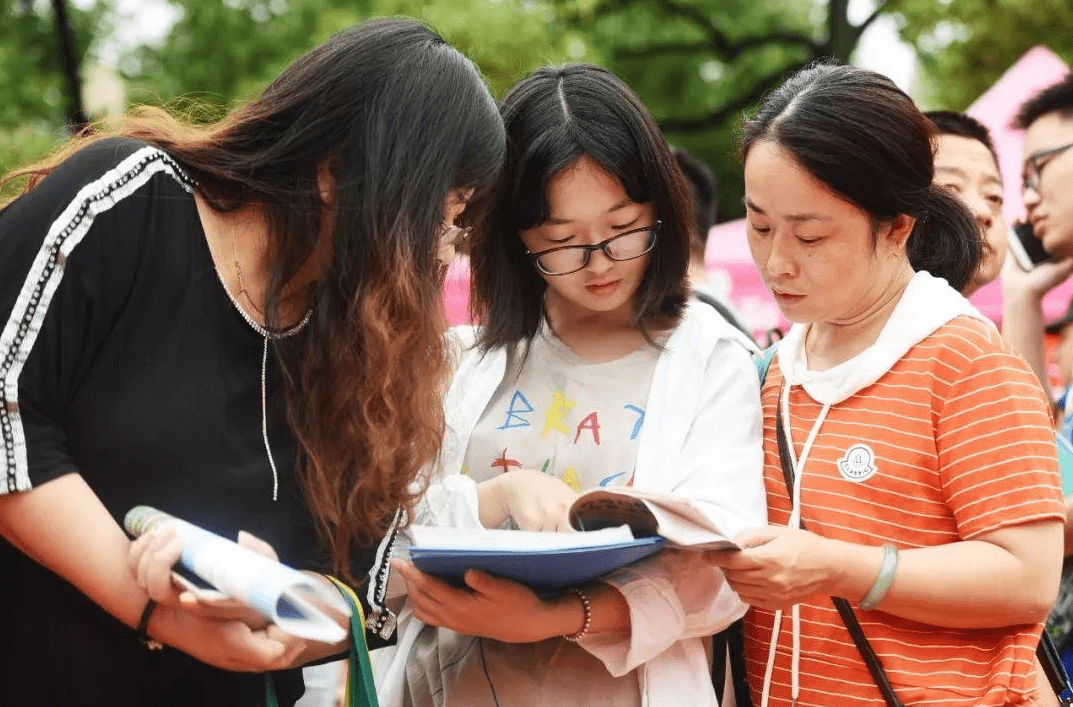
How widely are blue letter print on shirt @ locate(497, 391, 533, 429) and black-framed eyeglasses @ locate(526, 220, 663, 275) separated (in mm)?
256

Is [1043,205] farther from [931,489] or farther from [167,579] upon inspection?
[167,579]

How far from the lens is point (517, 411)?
238 centimetres

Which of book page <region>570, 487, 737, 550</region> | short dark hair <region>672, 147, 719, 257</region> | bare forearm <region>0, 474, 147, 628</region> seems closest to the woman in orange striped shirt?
book page <region>570, 487, 737, 550</region>

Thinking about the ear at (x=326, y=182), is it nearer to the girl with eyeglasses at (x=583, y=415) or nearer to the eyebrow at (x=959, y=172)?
the girl with eyeglasses at (x=583, y=415)

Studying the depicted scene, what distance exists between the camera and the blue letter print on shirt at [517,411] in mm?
2367

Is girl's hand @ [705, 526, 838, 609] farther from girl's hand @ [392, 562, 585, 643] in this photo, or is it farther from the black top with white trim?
the black top with white trim

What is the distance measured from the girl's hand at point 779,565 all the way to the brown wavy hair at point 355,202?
0.58 metres

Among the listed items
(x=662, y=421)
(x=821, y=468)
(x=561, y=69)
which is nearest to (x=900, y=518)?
(x=821, y=468)

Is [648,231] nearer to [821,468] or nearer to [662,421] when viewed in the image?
[662,421]

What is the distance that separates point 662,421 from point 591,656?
1.47 ft

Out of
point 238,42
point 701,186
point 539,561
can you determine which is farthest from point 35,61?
point 539,561

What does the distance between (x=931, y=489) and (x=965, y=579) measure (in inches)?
6.6

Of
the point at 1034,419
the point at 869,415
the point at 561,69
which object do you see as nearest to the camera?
the point at 1034,419

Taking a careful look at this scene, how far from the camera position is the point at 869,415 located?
7.02ft
